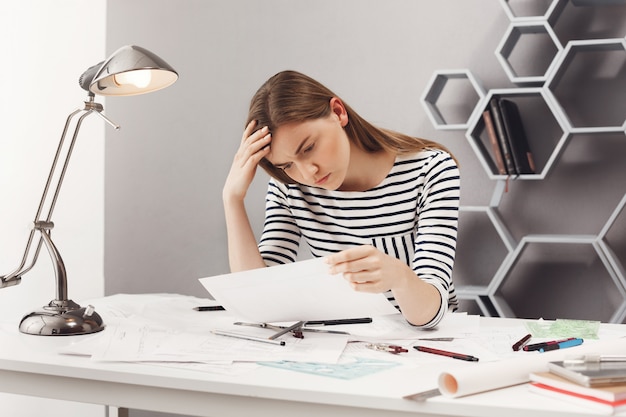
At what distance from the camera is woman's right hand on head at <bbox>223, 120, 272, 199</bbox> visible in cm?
158

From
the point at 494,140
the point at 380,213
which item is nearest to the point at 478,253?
the point at 494,140

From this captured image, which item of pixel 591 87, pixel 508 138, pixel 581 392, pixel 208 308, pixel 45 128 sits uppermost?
pixel 45 128

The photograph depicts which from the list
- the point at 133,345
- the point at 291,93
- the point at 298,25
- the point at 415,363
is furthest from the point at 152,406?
the point at 298,25

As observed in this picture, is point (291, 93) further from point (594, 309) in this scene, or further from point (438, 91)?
point (594, 309)

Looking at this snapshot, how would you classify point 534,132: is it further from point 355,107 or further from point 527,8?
point 355,107

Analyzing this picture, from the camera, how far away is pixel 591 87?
8.18 ft

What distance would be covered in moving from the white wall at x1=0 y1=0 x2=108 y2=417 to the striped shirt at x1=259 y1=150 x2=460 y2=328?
1.58 meters

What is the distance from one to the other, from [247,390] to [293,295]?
0.33 metres

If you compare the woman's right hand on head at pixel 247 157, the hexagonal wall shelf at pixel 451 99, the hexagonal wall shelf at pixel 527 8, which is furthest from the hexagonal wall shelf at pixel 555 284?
the woman's right hand on head at pixel 247 157

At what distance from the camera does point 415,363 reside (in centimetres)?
112

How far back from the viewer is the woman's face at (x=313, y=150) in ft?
5.05

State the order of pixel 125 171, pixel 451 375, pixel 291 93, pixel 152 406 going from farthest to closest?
pixel 125 171, pixel 291 93, pixel 152 406, pixel 451 375

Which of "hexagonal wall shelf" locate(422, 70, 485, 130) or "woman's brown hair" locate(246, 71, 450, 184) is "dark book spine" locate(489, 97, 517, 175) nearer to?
"hexagonal wall shelf" locate(422, 70, 485, 130)

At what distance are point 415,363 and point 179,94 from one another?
7.19 feet
